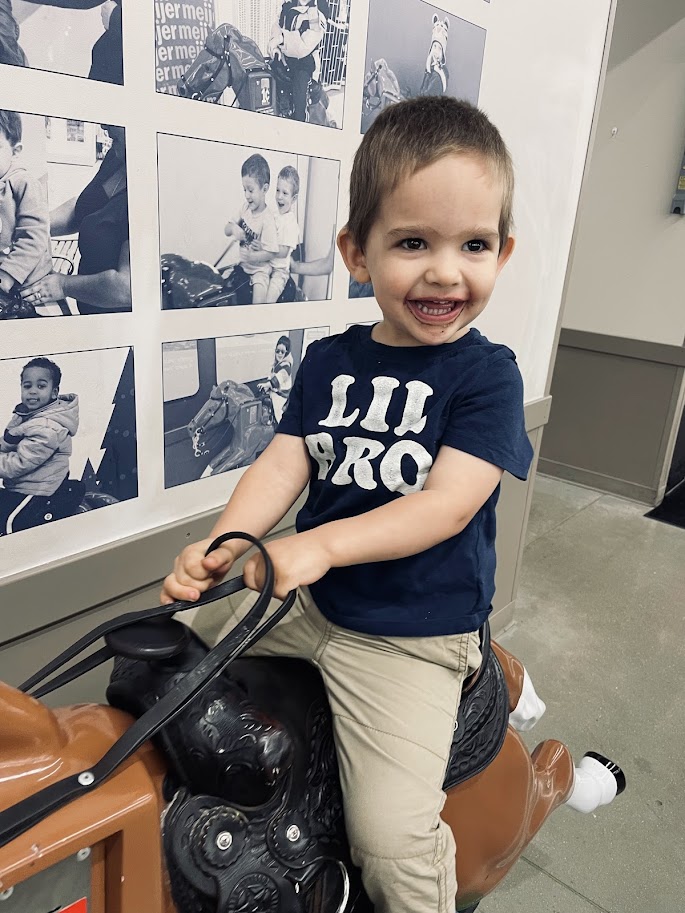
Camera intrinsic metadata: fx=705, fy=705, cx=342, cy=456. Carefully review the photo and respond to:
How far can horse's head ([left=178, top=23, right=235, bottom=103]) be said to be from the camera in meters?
1.06

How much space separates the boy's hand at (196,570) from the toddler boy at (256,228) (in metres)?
0.62

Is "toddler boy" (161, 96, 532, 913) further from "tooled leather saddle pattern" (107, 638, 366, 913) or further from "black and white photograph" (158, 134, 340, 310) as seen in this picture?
"black and white photograph" (158, 134, 340, 310)

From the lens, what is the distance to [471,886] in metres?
1.00

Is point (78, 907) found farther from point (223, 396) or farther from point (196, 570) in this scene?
point (223, 396)

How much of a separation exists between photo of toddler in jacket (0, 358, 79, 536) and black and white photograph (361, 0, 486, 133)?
802mm

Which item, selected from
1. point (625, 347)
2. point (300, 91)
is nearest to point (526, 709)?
point (300, 91)

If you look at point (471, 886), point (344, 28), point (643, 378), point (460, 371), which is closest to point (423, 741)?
point (471, 886)

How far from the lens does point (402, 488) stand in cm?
92

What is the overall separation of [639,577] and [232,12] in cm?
261

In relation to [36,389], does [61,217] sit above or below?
above

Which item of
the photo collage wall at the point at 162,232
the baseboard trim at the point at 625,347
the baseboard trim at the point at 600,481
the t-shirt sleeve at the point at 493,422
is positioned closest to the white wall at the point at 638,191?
the baseboard trim at the point at 625,347

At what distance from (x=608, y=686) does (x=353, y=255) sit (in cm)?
181

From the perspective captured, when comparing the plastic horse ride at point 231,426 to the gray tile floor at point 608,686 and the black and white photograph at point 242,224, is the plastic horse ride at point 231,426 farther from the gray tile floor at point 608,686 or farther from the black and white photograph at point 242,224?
the gray tile floor at point 608,686

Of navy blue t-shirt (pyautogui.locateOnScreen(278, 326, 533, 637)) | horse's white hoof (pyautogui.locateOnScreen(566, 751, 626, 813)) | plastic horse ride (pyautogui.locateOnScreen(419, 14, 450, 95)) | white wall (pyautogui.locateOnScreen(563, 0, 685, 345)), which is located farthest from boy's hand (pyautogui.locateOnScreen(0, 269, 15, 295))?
white wall (pyautogui.locateOnScreen(563, 0, 685, 345))
